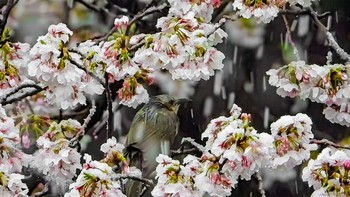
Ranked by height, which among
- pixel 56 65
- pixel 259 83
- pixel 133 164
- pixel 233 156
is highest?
pixel 56 65

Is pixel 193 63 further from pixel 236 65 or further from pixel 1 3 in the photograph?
pixel 1 3

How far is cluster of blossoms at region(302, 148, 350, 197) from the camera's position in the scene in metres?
1.82

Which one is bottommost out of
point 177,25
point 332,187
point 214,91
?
point 332,187

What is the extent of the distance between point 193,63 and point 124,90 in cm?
20

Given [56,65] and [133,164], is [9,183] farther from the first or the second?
[133,164]

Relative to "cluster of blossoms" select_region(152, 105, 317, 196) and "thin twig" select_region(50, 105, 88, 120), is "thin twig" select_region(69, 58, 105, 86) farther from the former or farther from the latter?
"thin twig" select_region(50, 105, 88, 120)

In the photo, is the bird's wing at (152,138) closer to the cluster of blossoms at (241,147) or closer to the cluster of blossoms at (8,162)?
the cluster of blossoms at (8,162)

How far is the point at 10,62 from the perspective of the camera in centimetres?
219

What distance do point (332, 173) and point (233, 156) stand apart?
0.29 m

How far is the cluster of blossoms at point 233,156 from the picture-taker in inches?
68.9

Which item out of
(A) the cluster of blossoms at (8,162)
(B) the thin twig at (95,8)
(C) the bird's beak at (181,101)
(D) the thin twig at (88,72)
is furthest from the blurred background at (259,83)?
(A) the cluster of blossoms at (8,162)

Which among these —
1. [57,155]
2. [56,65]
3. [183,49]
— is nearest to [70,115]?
[57,155]

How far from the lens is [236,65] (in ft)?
9.62

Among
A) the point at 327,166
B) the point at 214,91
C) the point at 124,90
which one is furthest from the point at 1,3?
the point at 327,166
